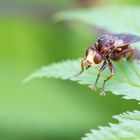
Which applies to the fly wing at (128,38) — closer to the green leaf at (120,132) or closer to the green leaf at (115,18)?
the green leaf at (115,18)

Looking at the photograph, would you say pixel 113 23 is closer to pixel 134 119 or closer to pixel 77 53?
pixel 134 119

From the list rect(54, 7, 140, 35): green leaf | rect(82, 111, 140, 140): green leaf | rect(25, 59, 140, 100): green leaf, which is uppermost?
rect(54, 7, 140, 35): green leaf

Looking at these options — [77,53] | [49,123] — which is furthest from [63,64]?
[77,53]

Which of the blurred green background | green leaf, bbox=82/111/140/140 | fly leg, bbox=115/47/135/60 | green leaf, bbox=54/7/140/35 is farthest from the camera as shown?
the blurred green background

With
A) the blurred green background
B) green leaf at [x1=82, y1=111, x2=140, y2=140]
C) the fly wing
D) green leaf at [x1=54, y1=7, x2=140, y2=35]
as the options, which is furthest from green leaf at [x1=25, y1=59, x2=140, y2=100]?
the blurred green background

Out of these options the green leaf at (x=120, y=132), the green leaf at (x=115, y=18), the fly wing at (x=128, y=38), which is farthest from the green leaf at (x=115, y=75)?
the green leaf at (x=115, y=18)

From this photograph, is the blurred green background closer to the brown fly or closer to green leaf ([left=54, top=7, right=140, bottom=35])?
green leaf ([left=54, top=7, right=140, bottom=35])
